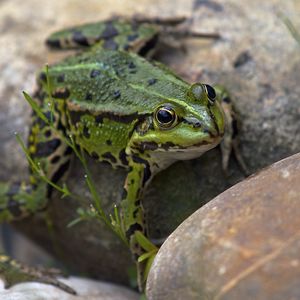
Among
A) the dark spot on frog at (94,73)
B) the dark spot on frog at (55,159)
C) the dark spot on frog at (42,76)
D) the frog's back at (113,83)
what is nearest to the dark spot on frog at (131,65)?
the frog's back at (113,83)

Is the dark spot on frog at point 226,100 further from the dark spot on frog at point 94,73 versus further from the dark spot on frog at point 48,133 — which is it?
the dark spot on frog at point 48,133

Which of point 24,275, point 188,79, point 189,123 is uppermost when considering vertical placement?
point 189,123

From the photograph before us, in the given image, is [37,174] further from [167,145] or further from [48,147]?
[167,145]

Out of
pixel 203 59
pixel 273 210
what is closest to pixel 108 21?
pixel 203 59

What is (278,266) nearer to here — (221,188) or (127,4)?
(221,188)

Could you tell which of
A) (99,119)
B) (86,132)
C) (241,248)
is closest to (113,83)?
(99,119)

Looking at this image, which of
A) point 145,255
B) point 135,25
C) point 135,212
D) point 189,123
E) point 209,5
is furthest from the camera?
point 209,5
